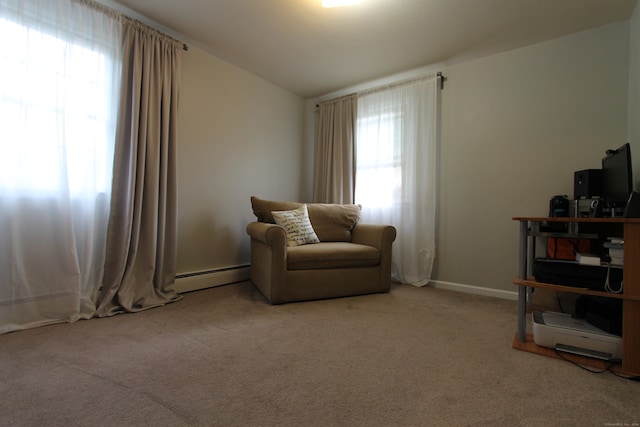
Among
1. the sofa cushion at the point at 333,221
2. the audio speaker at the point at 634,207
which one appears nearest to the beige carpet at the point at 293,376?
the audio speaker at the point at 634,207

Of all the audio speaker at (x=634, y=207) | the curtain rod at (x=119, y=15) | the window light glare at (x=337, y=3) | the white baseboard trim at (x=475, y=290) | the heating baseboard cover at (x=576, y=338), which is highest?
the window light glare at (x=337, y=3)

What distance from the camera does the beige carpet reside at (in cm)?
103

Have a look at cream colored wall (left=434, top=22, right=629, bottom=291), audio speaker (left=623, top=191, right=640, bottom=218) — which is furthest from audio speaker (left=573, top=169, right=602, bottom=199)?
audio speaker (left=623, top=191, right=640, bottom=218)

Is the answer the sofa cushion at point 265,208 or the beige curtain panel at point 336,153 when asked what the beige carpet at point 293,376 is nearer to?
the sofa cushion at point 265,208

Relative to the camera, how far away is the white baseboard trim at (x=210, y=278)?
2.63 metres

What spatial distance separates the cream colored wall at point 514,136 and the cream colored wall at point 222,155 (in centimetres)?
200

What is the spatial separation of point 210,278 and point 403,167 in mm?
2345

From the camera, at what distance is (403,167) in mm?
3143

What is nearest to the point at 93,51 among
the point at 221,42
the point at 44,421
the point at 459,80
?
the point at 221,42

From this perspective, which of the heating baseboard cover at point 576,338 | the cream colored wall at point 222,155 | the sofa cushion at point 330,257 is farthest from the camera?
the cream colored wall at point 222,155

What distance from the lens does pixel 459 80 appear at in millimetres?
2902

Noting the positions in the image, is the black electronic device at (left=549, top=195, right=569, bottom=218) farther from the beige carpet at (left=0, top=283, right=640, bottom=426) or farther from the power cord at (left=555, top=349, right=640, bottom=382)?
the power cord at (left=555, top=349, right=640, bottom=382)

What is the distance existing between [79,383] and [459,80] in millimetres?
3627

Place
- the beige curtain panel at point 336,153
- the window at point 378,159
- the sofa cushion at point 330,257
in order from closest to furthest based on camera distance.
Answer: the sofa cushion at point 330,257, the window at point 378,159, the beige curtain panel at point 336,153
